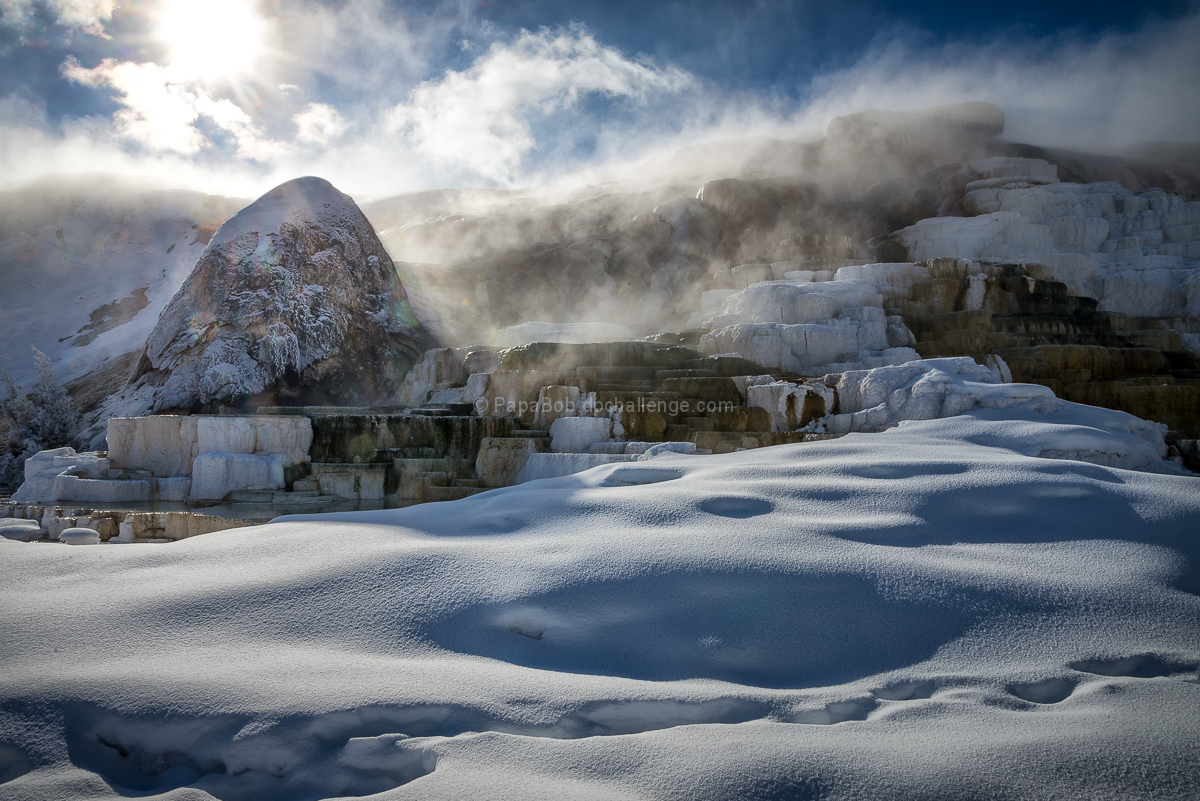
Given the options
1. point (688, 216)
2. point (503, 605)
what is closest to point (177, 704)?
point (503, 605)

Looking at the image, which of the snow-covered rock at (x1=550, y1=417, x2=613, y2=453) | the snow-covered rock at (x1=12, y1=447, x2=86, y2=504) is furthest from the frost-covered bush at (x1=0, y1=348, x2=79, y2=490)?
the snow-covered rock at (x1=550, y1=417, x2=613, y2=453)

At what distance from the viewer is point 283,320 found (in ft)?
47.2

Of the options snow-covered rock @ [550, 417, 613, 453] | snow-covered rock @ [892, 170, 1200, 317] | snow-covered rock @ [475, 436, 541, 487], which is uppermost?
snow-covered rock @ [892, 170, 1200, 317]

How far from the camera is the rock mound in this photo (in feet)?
45.2

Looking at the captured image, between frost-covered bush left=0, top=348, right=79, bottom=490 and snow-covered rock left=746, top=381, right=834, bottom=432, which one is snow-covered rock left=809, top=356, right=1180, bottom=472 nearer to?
snow-covered rock left=746, top=381, right=834, bottom=432

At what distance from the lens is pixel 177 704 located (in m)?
1.45

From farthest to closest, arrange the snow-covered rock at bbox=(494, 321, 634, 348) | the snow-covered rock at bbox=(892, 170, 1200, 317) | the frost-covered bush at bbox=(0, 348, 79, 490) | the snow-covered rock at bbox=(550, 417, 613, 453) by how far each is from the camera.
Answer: the snow-covered rock at bbox=(494, 321, 634, 348) < the snow-covered rock at bbox=(892, 170, 1200, 317) < the frost-covered bush at bbox=(0, 348, 79, 490) < the snow-covered rock at bbox=(550, 417, 613, 453)

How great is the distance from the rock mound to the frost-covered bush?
133 cm

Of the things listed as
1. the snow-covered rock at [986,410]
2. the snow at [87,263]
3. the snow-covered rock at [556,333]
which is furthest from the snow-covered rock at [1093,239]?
the snow at [87,263]

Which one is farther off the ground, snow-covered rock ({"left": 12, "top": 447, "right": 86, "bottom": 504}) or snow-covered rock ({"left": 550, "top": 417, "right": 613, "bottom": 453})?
snow-covered rock ({"left": 550, "top": 417, "right": 613, "bottom": 453})

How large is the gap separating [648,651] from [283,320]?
574 inches

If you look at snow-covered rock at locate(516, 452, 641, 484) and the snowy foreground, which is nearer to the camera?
the snowy foreground

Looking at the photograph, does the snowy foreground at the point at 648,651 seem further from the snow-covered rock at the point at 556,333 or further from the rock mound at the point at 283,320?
the rock mound at the point at 283,320

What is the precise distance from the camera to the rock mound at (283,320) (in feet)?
45.2
